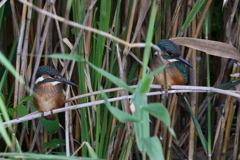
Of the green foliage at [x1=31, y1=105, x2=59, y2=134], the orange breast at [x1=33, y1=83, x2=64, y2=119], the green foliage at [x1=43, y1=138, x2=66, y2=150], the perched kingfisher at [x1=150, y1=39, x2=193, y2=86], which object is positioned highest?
the perched kingfisher at [x1=150, y1=39, x2=193, y2=86]

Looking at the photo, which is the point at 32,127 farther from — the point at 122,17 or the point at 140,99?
the point at 140,99

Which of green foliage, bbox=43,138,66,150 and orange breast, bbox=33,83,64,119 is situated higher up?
orange breast, bbox=33,83,64,119

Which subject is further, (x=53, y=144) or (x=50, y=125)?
(x=53, y=144)

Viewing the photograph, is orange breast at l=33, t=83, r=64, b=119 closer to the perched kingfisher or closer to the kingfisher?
the kingfisher

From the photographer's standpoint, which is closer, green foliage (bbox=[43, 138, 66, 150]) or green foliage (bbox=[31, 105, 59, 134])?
green foliage (bbox=[31, 105, 59, 134])

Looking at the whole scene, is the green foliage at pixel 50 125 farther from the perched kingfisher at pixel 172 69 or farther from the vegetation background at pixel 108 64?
the perched kingfisher at pixel 172 69

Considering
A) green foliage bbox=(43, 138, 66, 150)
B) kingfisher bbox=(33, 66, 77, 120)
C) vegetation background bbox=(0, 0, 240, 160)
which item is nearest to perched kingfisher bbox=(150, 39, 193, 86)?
vegetation background bbox=(0, 0, 240, 160)

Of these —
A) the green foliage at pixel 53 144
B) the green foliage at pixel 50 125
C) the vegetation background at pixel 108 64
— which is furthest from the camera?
the green foliage at pixel 53 144

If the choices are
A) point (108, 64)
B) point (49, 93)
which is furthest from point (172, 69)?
point (49, 93)

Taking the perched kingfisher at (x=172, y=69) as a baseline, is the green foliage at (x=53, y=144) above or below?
below

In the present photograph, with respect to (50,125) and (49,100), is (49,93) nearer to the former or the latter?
(49,100)

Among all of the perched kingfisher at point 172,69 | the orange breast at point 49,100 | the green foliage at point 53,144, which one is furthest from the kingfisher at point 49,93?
the perched kingfisher at point 172,69

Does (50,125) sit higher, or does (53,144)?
(50,125)

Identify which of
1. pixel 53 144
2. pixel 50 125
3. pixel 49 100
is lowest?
pixel 53 144
